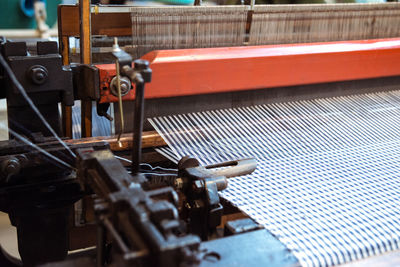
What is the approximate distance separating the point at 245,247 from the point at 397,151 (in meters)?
0.95

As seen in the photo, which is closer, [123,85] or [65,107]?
[123,85]

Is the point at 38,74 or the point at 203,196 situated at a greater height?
the point at 38,74

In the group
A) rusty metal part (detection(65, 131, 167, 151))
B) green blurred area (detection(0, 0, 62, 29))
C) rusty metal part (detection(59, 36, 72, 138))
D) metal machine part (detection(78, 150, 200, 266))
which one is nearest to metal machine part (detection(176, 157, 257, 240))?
metal machine part (detection(78, 150, 200, 266))

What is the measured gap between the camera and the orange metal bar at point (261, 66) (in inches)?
63.1

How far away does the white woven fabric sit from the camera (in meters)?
1.09

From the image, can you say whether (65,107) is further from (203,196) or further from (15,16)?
(15,16)

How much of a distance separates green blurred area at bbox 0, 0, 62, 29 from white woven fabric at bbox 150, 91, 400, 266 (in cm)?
387

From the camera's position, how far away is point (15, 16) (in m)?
5.02

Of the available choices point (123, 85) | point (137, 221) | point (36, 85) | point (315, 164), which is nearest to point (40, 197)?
point (36, 85)

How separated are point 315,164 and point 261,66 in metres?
0.46

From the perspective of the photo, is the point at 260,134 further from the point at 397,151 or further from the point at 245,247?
the point at 245,247

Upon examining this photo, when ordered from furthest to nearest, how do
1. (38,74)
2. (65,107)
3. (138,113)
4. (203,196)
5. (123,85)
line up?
(65,107) → (123,85) → (38,74) → (203,196) → (138,113)

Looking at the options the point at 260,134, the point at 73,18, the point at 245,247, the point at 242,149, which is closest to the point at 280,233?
the point at 245,247

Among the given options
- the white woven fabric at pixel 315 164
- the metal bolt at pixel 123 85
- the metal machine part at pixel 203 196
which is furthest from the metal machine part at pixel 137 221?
the metal bolt at pixel 123 85
